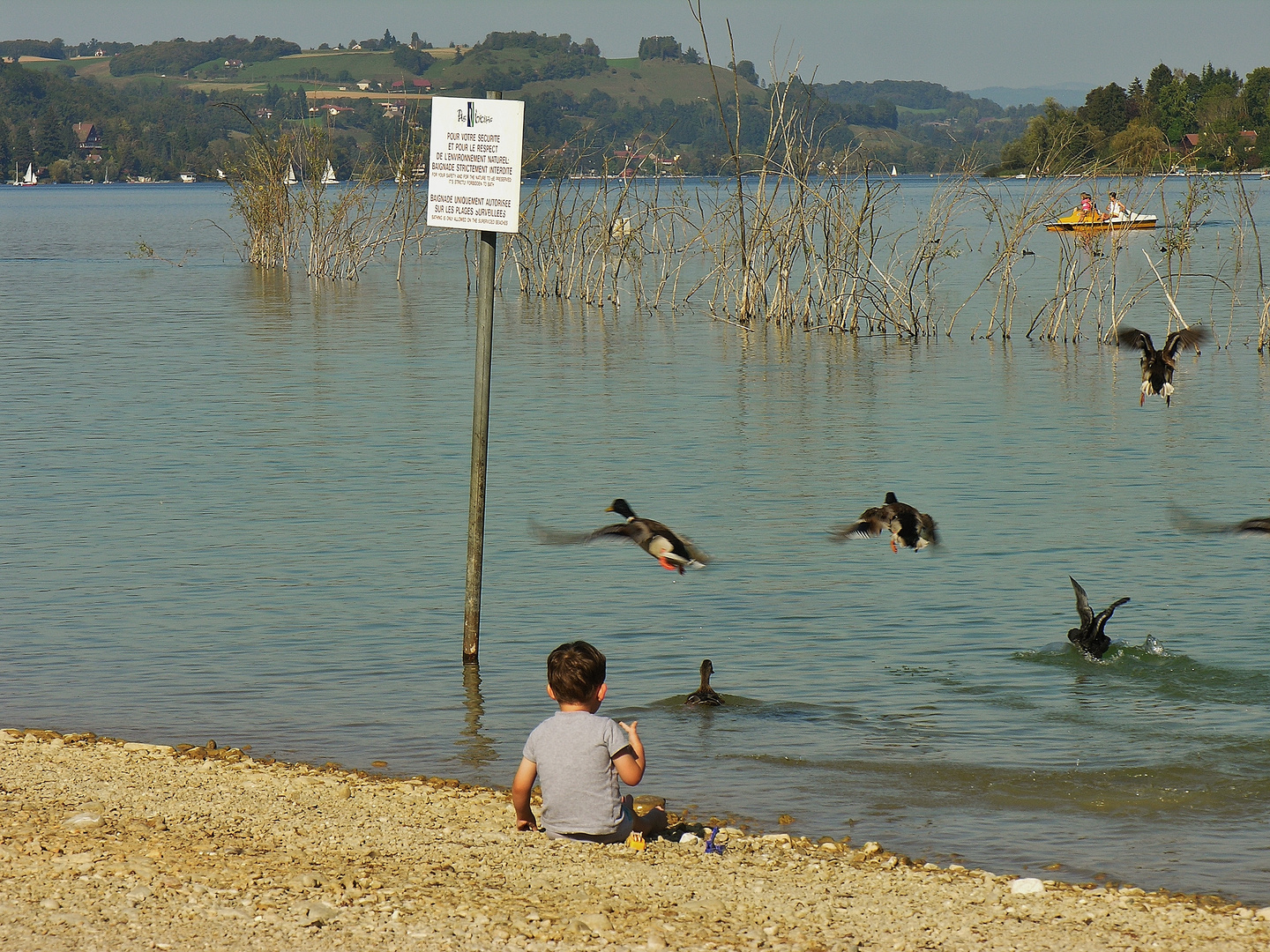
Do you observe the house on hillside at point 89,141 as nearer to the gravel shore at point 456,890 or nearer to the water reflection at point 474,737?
the water reflection at point 474,737

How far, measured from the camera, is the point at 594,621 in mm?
10117

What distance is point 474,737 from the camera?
7738 millimetres

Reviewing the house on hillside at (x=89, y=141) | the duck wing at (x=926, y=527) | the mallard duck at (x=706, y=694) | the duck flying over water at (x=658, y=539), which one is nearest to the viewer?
the mallard duck at (x=706, y=694)

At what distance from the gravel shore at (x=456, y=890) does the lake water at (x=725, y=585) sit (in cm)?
78

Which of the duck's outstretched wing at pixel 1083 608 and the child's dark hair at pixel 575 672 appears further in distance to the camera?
the duck's outstretched wing at pixel 1083 608

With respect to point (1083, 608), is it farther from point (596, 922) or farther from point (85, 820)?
point (85, 820)

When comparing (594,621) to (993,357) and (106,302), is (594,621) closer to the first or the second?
(993,357)

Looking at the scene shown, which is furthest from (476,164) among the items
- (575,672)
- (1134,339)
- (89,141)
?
(89,141)

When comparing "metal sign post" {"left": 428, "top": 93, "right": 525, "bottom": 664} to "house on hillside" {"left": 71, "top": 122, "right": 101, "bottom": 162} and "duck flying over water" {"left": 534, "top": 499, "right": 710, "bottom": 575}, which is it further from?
"house on hillside" {"left": 71, "top": 122, "right": 101, "bottom": 162}

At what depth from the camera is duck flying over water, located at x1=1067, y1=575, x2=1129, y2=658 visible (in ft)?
29.2

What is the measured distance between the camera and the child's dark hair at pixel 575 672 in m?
5.58

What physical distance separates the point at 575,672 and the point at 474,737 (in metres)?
2.33

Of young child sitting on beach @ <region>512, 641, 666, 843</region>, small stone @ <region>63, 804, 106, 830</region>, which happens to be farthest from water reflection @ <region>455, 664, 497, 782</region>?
small stone @ <region>63, 804, 106, 830</region>

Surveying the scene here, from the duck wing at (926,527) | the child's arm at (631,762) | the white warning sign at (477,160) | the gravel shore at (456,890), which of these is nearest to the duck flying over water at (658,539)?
the duck wing at (926,527)
